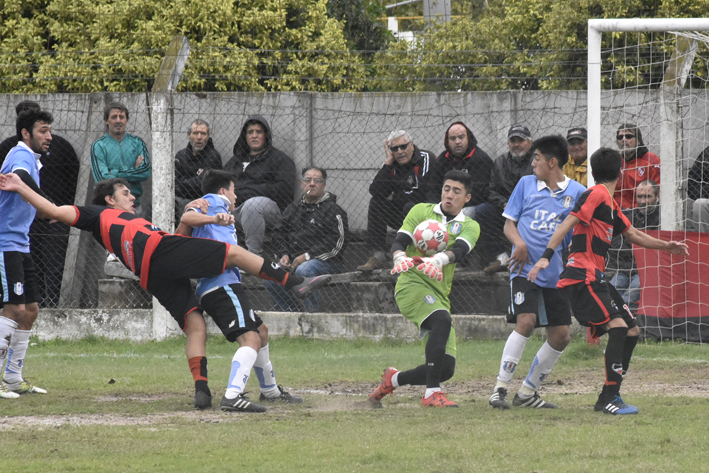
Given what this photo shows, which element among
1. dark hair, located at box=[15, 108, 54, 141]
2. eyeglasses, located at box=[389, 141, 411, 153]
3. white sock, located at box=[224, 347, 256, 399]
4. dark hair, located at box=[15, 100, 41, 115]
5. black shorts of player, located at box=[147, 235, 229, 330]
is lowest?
white sock, located at box=[224, 347, 256, 399]

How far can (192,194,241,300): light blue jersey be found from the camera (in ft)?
22.0

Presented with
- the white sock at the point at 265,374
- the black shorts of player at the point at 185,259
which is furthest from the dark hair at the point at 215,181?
the white sock at the point at 265,374

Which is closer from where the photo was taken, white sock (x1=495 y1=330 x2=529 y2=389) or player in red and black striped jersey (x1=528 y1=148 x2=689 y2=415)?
player in red and black striped jersey (x1=528 y1=148 x2=689 y2=415)

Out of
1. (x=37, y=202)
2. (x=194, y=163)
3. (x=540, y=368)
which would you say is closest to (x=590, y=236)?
(x=540, y=368)

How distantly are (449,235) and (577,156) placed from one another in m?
3.66

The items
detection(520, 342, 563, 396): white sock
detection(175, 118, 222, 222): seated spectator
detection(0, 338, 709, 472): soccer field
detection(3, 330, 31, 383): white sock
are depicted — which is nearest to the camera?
detection(0, 338, 709, 472): soccer field

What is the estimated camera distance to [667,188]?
10.2 meters

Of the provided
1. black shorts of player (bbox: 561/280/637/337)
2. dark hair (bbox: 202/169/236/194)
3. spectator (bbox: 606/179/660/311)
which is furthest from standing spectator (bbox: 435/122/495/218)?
Answer: black shorts of player (bbox: 561/280/637/337)

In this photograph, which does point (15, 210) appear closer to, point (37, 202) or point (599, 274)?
point (37, 202)

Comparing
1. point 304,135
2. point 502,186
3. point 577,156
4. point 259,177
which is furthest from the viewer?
point 304,135

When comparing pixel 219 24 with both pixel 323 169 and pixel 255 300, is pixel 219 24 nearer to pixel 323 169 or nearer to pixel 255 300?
pixel 323 169

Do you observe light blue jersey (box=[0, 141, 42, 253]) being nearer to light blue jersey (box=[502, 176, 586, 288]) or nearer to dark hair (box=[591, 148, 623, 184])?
light blue jersey (box=[502, 176, 586, 288])

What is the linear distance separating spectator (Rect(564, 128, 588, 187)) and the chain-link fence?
1.03 meters

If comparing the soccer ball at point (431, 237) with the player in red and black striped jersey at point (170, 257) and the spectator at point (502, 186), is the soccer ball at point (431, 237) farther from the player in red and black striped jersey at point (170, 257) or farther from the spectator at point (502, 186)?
the spectator at point (502, 186)
